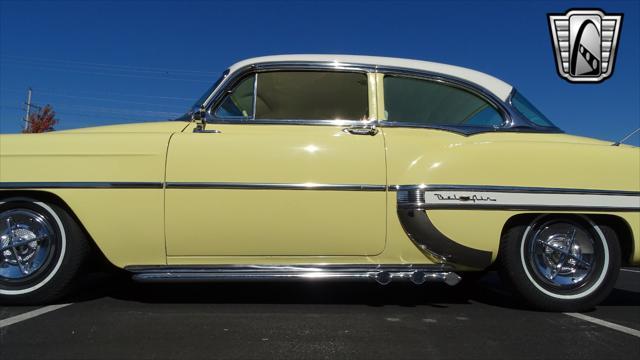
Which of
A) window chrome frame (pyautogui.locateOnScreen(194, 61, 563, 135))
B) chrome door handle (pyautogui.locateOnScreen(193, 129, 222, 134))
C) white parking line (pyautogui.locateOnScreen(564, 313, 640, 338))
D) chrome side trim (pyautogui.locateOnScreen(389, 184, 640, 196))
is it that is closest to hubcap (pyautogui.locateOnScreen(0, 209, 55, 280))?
chrome door handle (pyautogui.locateOnScreen(193, 129, 222, 134))

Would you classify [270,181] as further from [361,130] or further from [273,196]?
[361,130]

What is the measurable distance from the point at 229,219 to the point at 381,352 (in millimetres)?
1237

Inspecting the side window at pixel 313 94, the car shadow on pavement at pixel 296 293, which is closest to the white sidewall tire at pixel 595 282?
the car shadow on pavement at pixel 296 293

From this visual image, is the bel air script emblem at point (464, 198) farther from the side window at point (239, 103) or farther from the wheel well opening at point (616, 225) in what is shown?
the side window at point (239, 103)

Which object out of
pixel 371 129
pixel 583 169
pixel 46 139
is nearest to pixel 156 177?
pixel 46 139

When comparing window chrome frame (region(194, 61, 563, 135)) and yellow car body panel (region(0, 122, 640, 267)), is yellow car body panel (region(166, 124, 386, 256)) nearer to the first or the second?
yellow car body panel (region(0, 122, 640, 267))

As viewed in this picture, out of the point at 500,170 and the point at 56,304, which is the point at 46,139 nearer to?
the point at 56,304

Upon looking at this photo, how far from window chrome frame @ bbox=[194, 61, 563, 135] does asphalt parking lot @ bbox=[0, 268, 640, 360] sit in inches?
48.6

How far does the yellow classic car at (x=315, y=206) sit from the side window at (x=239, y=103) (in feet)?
0.29

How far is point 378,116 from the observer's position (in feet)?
10.6

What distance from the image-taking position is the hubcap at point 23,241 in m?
2.98

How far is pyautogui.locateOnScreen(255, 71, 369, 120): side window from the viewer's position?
3330 mm

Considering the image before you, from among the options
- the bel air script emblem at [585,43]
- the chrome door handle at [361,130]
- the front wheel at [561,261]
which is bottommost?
the front wheel at [561,261]

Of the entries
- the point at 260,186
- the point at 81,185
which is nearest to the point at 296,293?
the point at 260,186
